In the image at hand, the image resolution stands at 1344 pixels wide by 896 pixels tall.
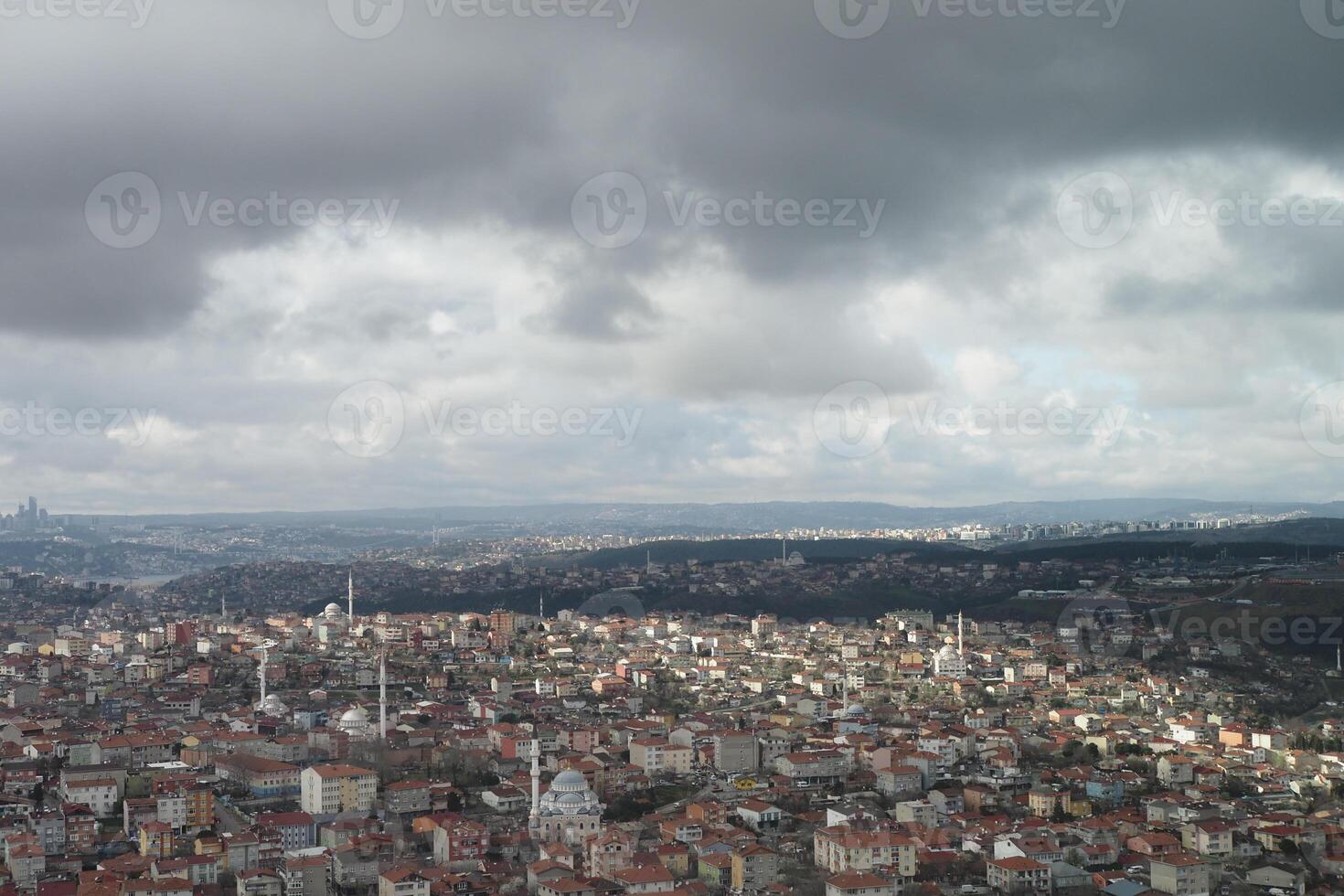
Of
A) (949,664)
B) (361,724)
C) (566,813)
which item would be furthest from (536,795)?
(949,664)

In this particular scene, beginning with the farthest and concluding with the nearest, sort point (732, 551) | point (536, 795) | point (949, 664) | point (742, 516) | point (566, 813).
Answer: point (742, 516)
point (732, 551)
point (949, 664)
point (536, 795)
point (566, 813)

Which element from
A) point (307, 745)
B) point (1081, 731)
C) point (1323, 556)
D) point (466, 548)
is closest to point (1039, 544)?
point (1323, 556)

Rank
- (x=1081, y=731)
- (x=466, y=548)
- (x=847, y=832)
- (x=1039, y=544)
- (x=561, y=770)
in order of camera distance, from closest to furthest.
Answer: (x=847, y=832) < (x=561, y=770) < (x=1081, y=731) < (x=1039, y=544) < (x=466, y=548)

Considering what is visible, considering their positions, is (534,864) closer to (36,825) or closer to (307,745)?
(36,825)

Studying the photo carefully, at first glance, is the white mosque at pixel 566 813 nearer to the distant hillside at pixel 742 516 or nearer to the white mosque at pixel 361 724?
the white mosque at pixel 361 724

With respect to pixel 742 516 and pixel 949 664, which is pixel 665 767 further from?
pixel 742 516

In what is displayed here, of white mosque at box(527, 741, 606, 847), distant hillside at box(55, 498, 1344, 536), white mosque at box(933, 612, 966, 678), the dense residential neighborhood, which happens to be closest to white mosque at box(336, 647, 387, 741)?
the dense residential neighborhood

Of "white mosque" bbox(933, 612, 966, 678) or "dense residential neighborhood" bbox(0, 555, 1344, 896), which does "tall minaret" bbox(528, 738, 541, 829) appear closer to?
"dense residential neighborhood" bbox(0, 555, 1344, 896)

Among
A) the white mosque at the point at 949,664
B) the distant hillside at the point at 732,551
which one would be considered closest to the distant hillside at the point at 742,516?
the distant hillside at the point at 732,551
